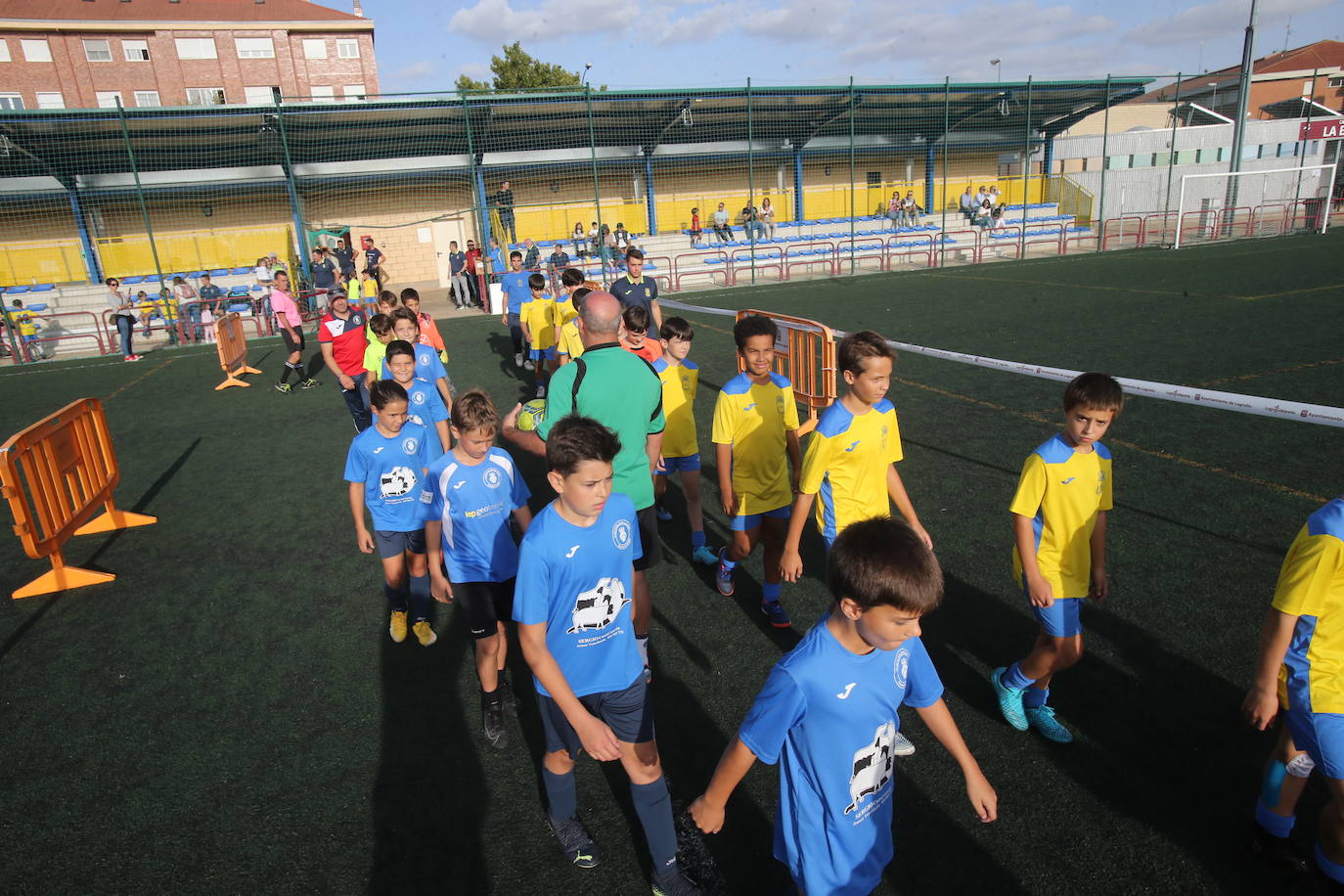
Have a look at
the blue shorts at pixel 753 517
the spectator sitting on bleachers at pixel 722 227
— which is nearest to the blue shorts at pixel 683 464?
the blue shorts at pixel 753 517

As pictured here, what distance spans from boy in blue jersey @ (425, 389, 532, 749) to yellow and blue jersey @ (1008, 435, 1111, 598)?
2385mm

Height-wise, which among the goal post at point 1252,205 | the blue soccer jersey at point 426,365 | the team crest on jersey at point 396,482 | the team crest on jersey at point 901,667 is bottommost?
the team crest on jersey at point 396,482

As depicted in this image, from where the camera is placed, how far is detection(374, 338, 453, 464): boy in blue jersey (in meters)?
5.45

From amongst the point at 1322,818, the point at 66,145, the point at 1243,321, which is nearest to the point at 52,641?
the point at 1322,818

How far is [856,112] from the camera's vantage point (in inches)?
1207

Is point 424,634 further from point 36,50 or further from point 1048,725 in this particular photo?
point 36,50

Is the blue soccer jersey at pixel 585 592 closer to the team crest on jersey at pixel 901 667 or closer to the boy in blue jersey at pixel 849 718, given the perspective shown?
the boy in blue jersey at pixel 849 718

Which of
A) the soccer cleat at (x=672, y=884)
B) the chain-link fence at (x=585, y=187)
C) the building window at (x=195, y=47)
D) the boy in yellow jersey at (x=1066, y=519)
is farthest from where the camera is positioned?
the building window at (x=195, y=47)

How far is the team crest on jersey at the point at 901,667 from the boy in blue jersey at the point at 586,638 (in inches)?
38.0

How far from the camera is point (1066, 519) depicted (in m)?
3.33

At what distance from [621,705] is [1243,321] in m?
14.3

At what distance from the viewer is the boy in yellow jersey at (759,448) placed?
460cm

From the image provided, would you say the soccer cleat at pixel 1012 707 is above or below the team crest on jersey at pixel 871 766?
below

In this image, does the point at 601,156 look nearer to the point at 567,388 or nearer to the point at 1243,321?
the point at 1243,321
